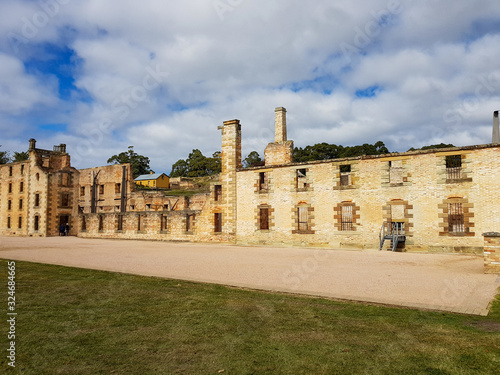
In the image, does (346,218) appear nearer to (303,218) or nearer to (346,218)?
(346,218)

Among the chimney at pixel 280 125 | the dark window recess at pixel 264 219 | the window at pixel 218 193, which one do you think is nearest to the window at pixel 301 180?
the dark window recess at pixel 264 219

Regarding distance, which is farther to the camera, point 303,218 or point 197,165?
point 197,165

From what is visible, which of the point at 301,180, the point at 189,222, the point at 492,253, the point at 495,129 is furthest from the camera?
the point at 189,222

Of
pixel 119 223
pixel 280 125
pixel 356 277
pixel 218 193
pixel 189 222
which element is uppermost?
pixel 280 125

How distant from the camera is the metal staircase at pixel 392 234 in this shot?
62.2 ft

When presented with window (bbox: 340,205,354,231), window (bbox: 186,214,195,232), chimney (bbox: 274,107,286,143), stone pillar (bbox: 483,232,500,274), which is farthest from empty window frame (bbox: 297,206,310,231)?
stone pillar (bbox: 483,232,500,274)

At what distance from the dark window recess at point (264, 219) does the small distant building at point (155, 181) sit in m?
43.9

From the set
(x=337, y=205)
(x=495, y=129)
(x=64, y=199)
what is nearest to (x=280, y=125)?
(x=337, y=205)

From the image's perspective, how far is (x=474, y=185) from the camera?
18.0 metres

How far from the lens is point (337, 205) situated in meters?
21.5

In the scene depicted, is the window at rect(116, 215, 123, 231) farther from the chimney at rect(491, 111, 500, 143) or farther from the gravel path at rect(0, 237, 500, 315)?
the chimney at rect(491, 111, 500, 143)

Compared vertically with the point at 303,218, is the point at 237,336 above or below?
below

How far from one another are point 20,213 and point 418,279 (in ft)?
146

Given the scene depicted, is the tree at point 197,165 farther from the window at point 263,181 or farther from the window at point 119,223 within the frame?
the window at point 263,181
